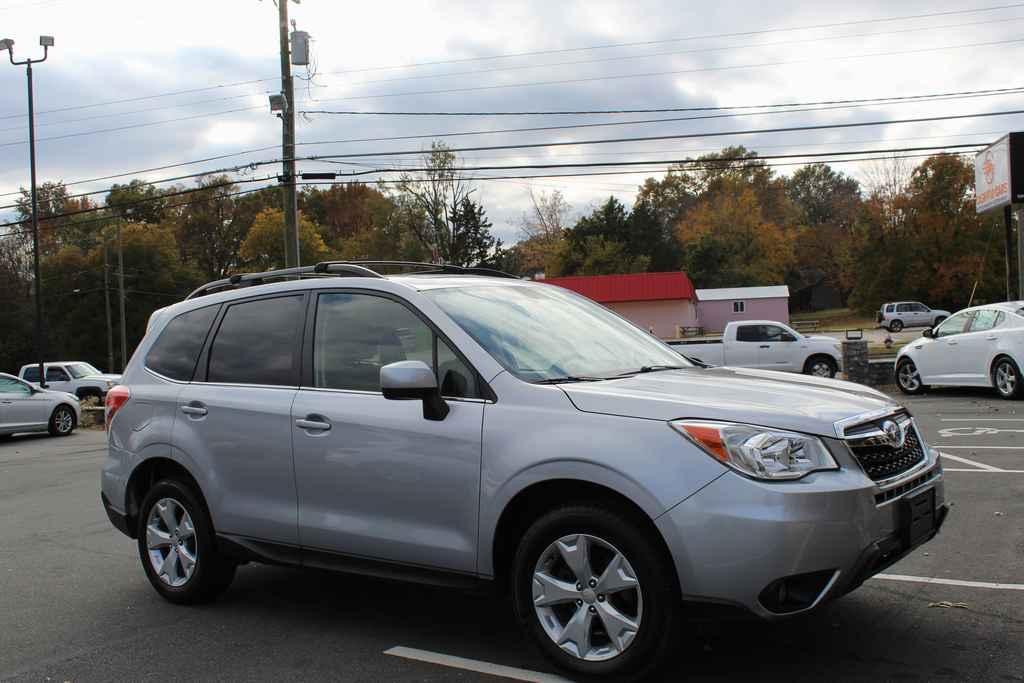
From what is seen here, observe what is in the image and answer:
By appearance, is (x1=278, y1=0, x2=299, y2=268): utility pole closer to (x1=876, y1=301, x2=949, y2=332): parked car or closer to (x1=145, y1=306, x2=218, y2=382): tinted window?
(x1=145, y1=306, x2=218, y2=382): tinted window

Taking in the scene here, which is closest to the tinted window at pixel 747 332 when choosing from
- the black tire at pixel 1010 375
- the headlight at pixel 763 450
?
the black tire at pixel 1010 375

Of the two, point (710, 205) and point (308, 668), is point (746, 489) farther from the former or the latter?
point (710, 205)

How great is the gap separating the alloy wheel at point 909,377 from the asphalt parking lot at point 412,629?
11.4m

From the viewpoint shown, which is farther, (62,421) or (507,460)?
(62,421)

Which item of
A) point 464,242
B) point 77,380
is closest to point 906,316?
point 464,242

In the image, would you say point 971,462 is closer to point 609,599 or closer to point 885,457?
point 885,457

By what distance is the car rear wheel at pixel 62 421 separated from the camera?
20.4m

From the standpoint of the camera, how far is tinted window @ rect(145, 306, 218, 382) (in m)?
5.86

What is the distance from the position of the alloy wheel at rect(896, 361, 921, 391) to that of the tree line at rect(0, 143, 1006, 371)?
42.8 meters

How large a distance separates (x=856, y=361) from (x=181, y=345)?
1810cm

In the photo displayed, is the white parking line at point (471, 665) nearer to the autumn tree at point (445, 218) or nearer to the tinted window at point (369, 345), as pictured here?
the tinted window at point (369, 345)

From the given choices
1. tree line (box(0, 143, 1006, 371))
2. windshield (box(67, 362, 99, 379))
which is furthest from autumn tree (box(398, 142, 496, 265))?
windshield (box(67, 362, 99, 379))

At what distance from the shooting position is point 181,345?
5969 mm

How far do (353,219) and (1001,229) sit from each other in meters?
57.8
